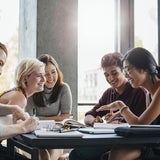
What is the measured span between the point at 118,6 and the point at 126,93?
183cm

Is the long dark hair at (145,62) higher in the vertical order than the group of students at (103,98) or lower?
higher

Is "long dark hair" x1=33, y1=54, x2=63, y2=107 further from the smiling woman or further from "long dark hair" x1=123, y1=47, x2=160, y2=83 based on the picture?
"long dark hair" x1=123, y1=47, x2=160, y2=83

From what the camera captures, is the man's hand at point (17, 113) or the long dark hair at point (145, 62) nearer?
the man's hand at point (17, 113)

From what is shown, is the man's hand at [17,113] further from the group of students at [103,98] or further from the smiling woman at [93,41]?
the smiling woman at [93,41]

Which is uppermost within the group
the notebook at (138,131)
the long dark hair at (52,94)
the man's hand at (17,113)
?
the long dark hair at (52,94)

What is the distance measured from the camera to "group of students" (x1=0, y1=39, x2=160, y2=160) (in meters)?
1.76

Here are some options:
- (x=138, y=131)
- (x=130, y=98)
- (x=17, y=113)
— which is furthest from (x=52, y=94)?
(x=138, y=131)

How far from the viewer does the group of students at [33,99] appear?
1.77m

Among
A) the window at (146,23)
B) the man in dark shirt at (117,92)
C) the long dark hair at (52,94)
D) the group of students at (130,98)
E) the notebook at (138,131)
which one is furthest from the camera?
the window at (146,23)

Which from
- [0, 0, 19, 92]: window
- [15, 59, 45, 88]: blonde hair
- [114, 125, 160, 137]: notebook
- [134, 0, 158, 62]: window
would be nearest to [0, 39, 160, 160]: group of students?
[15, 59, 45, 88]: blonde hair

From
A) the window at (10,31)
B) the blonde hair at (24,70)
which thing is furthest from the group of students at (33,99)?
the window at (10,31)

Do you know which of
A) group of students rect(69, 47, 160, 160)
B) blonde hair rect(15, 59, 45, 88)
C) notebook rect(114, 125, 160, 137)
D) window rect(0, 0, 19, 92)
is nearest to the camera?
notebook rect(114, 125, 160, 137)

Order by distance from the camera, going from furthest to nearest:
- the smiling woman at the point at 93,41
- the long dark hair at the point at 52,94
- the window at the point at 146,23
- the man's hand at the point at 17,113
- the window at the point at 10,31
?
the window at the point at 146,23, the smiling woman at the point at 93,41, the window at the point at 10,31, the long dark hair at the point at 52,94, the man's hand at the point at 17,113

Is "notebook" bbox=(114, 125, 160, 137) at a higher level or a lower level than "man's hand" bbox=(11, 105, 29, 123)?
lower
